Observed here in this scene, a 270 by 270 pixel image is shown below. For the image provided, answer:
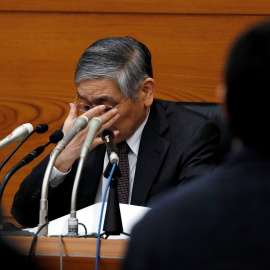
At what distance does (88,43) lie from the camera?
299 cm

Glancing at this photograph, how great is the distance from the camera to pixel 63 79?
9.81ft

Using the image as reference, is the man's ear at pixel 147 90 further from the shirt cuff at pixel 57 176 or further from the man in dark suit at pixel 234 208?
the man in dark suit at pixel 234 208

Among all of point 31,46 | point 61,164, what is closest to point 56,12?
point 31,46

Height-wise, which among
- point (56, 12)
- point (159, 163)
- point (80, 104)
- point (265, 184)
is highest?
point (265, 184)

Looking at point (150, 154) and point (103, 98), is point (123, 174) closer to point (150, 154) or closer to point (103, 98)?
point (150, 154)

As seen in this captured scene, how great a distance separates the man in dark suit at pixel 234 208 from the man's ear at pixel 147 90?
→ 170 centimetres

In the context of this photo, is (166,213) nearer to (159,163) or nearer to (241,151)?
(241,151)

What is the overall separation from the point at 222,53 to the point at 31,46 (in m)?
0.93

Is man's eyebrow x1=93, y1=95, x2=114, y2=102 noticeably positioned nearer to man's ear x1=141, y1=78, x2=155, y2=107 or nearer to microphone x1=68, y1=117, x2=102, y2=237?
man's ear x1=141, y1=78, x2=155, y2=107

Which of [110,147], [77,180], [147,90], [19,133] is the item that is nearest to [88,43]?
[147,90]

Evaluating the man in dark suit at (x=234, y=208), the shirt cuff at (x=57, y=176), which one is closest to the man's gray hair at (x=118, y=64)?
the shirt cuff at (x=57, y=176)

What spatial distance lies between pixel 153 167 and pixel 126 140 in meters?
0.17

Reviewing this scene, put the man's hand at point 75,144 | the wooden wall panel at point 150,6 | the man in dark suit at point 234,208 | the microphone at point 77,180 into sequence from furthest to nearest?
the wooden wall panel at point 150,6, the man's hand at point 75,144, the microphone at point 77,180, the man in dark suit at point 234,208

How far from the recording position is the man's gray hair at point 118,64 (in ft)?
7.57
